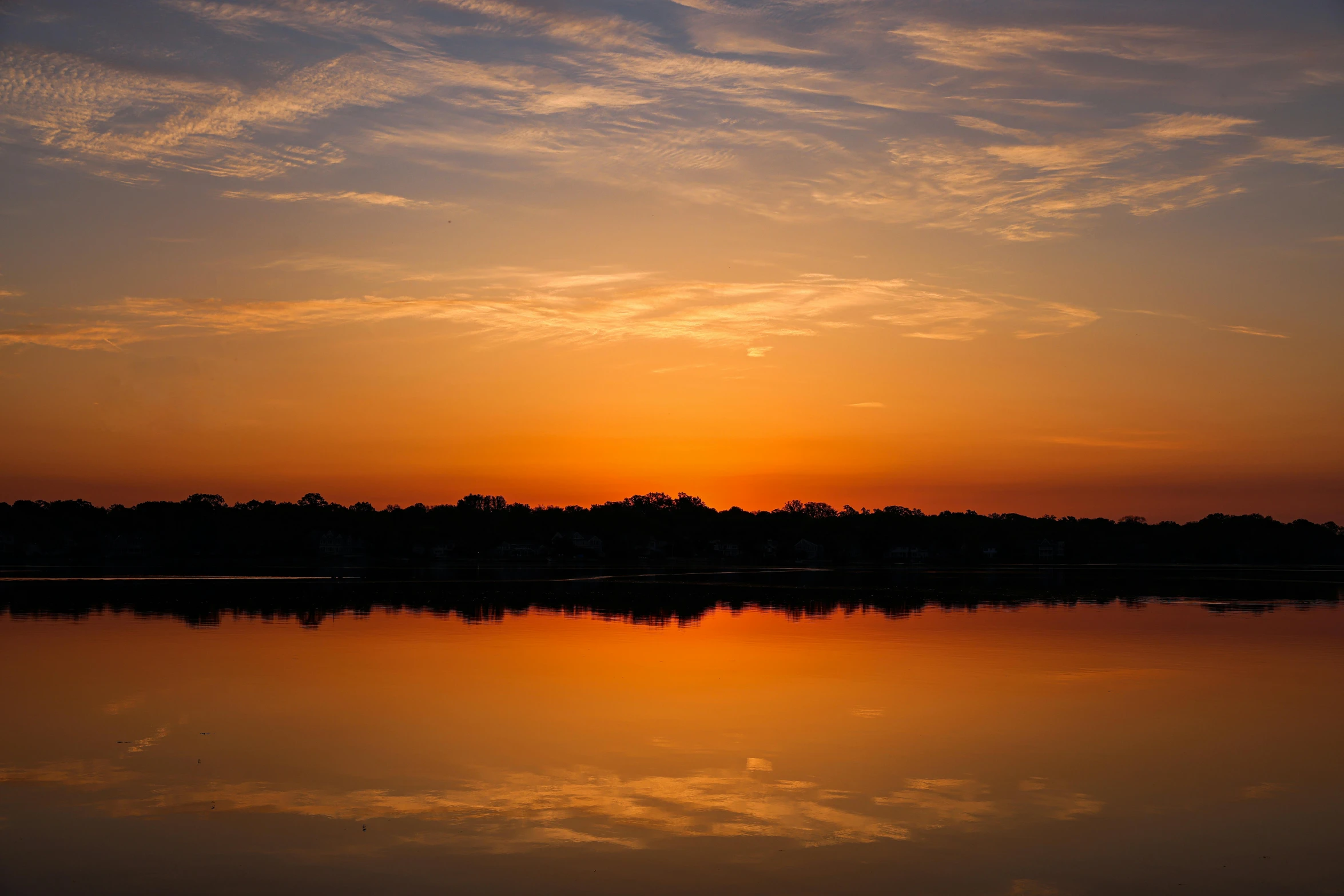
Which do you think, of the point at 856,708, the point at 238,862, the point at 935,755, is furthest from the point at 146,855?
the point at 856,708

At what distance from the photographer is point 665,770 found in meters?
16.2

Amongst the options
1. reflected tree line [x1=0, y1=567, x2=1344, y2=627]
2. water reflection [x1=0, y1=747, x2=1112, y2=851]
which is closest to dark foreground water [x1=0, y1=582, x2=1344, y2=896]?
water reflection [x1=0, y1=747, x2=1112, y2=851]

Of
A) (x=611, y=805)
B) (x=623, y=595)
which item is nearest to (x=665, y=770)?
(x=611, y=805)

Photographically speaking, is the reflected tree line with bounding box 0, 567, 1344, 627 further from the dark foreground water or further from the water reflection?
the water reflection

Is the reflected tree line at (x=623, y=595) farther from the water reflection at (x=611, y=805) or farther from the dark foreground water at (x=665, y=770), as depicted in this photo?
the water reflection at (x=611, y=805)

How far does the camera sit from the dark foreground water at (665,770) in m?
11.8

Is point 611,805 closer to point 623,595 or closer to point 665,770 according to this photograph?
point 665,770

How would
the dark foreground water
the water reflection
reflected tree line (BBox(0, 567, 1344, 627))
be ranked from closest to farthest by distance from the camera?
the dark foreground water < the water reflection < reflected tree line (BBox(0, 567, 1344, 627))

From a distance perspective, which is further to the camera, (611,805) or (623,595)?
(623,595)

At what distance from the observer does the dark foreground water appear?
1184 centimetres

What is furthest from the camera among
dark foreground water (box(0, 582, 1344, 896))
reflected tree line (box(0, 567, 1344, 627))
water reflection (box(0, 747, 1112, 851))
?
reflected tree line (box(0, 567, 1344, 627))

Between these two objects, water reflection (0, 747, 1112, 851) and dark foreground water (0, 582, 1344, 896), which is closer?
dark foreground water (0, 582, 1344, 896)

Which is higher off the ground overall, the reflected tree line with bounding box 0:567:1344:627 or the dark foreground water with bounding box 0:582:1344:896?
the dark foreground water with bounding box 0:582:1344:896

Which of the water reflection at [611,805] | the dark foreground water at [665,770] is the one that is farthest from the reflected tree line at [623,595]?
the water reflection at [611,805]
